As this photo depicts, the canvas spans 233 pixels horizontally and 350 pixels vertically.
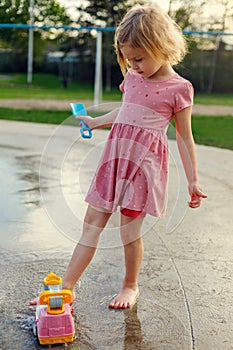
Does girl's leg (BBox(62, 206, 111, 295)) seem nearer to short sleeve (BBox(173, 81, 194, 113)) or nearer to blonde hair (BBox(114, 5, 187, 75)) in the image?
short sleeve (BBox(173, 81, 194, 113))

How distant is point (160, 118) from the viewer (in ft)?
8.21

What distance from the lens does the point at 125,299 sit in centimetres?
261

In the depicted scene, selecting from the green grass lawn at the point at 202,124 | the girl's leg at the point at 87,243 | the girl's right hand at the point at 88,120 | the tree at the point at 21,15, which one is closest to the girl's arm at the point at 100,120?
the girl's right hand at the point at 88,120

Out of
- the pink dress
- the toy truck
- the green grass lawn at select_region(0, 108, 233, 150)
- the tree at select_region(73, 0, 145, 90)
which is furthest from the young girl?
the tree at select_region(73, 0, 145, 90)

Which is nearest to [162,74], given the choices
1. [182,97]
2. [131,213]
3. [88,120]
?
[182,97]

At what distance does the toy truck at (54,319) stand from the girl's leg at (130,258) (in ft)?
1.25

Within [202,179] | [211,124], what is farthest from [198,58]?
[202,179]

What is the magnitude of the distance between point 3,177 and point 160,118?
116 inches

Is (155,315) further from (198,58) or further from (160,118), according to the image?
(198,58)

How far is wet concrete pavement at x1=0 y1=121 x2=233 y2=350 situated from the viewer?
7.68 ft

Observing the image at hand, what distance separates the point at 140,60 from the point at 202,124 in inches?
358

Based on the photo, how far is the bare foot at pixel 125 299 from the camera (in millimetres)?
2584

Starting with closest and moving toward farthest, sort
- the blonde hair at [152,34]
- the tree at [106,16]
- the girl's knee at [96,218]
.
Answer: the blonde hair at [152,34] → the girl's knee at [96,218] → the tree at [106,16]

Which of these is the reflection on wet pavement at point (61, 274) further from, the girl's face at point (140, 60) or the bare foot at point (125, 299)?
the girl's face at point (140, 60)
